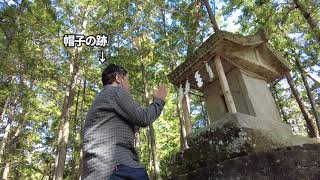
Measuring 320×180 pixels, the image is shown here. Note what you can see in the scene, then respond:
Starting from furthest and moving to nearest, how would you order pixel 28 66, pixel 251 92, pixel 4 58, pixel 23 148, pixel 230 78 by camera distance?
pixel 23 148 < pixel 28 66 < pixel 4 58 < pixel 230 78 < pixel 251 92

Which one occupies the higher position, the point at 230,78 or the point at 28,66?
the point at 28,66

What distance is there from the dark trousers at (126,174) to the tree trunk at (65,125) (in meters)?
8.84

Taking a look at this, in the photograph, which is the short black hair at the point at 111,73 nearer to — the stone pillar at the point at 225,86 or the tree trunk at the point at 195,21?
the stone pillar at the point at 225,86

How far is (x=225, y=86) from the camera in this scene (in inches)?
174

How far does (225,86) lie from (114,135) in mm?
2808

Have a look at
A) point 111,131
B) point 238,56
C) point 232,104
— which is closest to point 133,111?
point 111,131

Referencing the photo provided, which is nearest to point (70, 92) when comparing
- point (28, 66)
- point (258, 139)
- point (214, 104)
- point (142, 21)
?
point (28, 66)

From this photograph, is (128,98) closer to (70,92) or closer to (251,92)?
(251,92)

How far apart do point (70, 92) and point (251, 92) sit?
897 centimetres

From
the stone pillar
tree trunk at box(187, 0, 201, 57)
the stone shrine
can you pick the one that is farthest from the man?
tree trunk at box(187, 0, 201, 57)

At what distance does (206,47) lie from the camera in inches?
181

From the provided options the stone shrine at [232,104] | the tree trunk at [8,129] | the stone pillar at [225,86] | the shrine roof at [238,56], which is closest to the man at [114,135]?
the stone shrine at [232,104]

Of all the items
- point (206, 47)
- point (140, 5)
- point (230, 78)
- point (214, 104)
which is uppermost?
point (140, 5)

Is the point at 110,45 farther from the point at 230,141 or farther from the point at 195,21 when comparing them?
the point at 230,141
